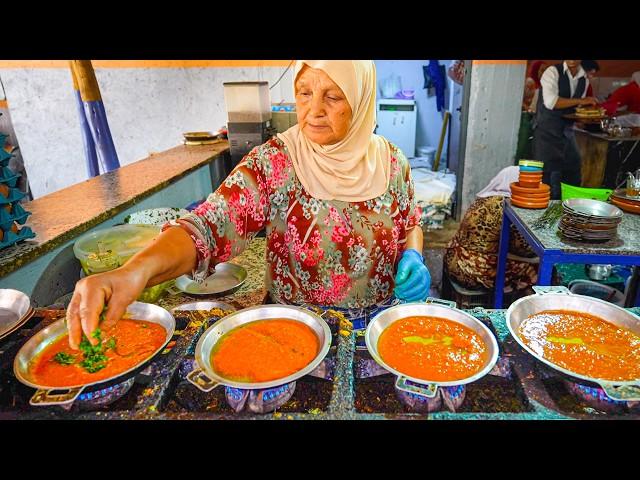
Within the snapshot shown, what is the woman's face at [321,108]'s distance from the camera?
174 centimetres

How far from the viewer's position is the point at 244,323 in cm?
142

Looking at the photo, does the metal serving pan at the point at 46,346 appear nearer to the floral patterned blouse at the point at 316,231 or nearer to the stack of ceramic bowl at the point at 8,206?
the floral patterned blouse at the point at 316,231

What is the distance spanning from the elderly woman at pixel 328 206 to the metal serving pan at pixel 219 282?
1.84 ft

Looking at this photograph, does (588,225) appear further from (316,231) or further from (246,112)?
(246,112)

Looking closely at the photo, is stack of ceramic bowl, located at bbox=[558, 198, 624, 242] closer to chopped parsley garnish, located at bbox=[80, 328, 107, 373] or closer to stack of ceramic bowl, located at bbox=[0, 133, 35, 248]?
chopped parsley garnish, located at bbox=[80, 328, 107, 373]

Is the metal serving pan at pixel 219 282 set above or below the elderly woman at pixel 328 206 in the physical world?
below

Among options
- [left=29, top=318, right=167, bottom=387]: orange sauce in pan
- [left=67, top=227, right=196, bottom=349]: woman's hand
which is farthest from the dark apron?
[left=29, top=318, right=167, bottom=387]: orange sauce in pan

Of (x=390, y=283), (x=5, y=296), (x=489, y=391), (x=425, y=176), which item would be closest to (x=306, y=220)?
(x=390, y=283)

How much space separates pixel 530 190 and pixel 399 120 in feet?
22.3

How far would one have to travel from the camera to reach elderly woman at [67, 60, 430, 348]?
1745 mm

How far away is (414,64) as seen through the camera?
10.0 m

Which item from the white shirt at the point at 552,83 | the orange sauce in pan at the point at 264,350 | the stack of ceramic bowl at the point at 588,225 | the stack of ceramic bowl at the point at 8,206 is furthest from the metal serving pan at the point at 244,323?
the white shirt at the point at 552,83

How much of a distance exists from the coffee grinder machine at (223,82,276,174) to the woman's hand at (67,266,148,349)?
3495 mm
